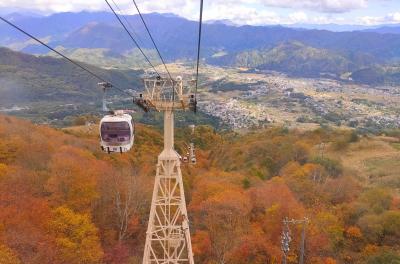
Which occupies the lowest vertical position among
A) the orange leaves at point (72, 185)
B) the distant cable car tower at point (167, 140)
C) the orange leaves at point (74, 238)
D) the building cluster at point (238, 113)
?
the building cluster at point (238, 113)

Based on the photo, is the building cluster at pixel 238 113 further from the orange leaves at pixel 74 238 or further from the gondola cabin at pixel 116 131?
the gondola cabin at pixel 116 131

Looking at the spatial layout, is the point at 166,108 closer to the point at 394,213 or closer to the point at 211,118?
the point at 394,213

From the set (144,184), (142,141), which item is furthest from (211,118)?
(144,184)

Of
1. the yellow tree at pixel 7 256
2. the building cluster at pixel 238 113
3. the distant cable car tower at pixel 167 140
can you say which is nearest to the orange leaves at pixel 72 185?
the yellow tree at pixel 7 256

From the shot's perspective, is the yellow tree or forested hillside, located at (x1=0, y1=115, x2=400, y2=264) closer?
the yellow tree

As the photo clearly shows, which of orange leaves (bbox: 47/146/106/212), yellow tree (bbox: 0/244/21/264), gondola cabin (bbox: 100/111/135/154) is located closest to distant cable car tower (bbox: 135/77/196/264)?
gondola cabin (bbox: 100/111/135/154)

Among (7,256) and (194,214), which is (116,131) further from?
(194,214)

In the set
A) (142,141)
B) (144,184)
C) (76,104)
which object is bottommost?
(76,104)

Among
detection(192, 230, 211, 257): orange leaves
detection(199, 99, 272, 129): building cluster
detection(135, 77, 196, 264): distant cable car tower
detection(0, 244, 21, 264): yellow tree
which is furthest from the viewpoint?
detection(199, 99, 272, 129): building cluster

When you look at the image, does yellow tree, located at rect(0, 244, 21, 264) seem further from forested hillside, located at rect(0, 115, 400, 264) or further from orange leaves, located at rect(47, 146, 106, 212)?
orange leaves, located at rect(47, 146, 106, 212)
